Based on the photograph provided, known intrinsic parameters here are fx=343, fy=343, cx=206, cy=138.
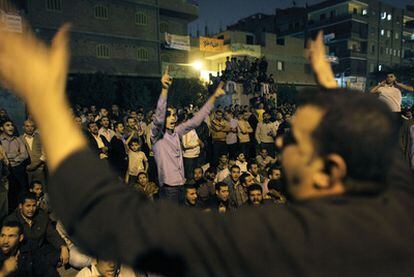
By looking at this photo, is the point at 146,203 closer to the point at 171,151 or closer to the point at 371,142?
the point at 371,142

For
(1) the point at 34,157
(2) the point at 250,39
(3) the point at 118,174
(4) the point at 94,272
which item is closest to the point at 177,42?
(2) the point at 250,39

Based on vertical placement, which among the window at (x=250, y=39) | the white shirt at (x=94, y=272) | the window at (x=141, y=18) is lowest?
the white shirt at (x=94, y=272)

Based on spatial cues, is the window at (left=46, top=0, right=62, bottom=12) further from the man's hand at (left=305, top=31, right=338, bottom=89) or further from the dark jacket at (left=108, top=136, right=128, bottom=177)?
the man's hand at (left=305, top=31, right=338, bottom=89)

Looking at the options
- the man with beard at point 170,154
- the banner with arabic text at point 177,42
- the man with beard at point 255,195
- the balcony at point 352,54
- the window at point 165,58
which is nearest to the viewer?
the man with beard at point 170,154

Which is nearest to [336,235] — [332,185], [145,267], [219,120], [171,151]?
[332,185]

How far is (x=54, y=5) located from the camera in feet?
84.3

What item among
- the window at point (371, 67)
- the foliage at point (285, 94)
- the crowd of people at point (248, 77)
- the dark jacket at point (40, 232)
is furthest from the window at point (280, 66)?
the dark jacket at point (40, 232)

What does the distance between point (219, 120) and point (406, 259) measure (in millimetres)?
8803

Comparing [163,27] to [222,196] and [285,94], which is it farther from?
[222,196]

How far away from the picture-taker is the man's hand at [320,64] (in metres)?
1.49

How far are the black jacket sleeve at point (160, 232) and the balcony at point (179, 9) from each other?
107ft

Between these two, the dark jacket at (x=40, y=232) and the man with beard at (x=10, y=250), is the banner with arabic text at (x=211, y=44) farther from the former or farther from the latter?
the man with beard at (x=10, y=250)

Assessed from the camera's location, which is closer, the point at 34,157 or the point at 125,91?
the point at 34,157

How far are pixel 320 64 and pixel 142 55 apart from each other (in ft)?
98.6
